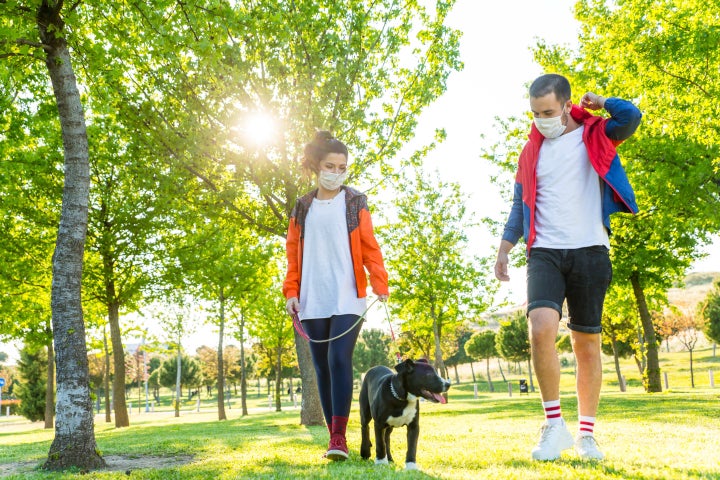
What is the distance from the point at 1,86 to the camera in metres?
12.7

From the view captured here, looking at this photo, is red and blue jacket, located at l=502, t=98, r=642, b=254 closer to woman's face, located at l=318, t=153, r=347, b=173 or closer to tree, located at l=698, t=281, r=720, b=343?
woman's face, located at l=318, t=153, r=347, b=173

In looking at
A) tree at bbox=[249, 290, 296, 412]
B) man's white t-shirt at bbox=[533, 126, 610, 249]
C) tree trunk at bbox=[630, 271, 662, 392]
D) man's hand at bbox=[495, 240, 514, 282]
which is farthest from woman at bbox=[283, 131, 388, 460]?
tree at bbox=[249, 290, 296, 412]

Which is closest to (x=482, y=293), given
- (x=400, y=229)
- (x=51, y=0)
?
(x=400, y=229)

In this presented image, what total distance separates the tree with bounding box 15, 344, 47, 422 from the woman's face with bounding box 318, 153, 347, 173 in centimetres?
5085

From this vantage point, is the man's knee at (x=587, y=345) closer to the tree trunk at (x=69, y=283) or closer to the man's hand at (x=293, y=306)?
the man's hand at (x=293, y=306)

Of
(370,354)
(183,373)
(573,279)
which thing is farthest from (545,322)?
(370,354)

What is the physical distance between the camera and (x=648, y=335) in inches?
897

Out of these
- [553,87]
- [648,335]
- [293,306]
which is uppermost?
[553,87]

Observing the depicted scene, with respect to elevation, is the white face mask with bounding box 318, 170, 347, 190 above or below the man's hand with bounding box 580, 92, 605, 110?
below

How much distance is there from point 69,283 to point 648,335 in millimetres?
22494

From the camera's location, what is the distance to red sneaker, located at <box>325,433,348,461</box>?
4570 millimetres

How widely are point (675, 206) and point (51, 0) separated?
16.3 metres

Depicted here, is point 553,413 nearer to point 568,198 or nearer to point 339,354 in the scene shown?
point 568,198

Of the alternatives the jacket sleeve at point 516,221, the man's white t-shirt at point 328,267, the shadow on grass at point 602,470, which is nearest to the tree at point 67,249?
the man's white t-shirt at point 328,267
